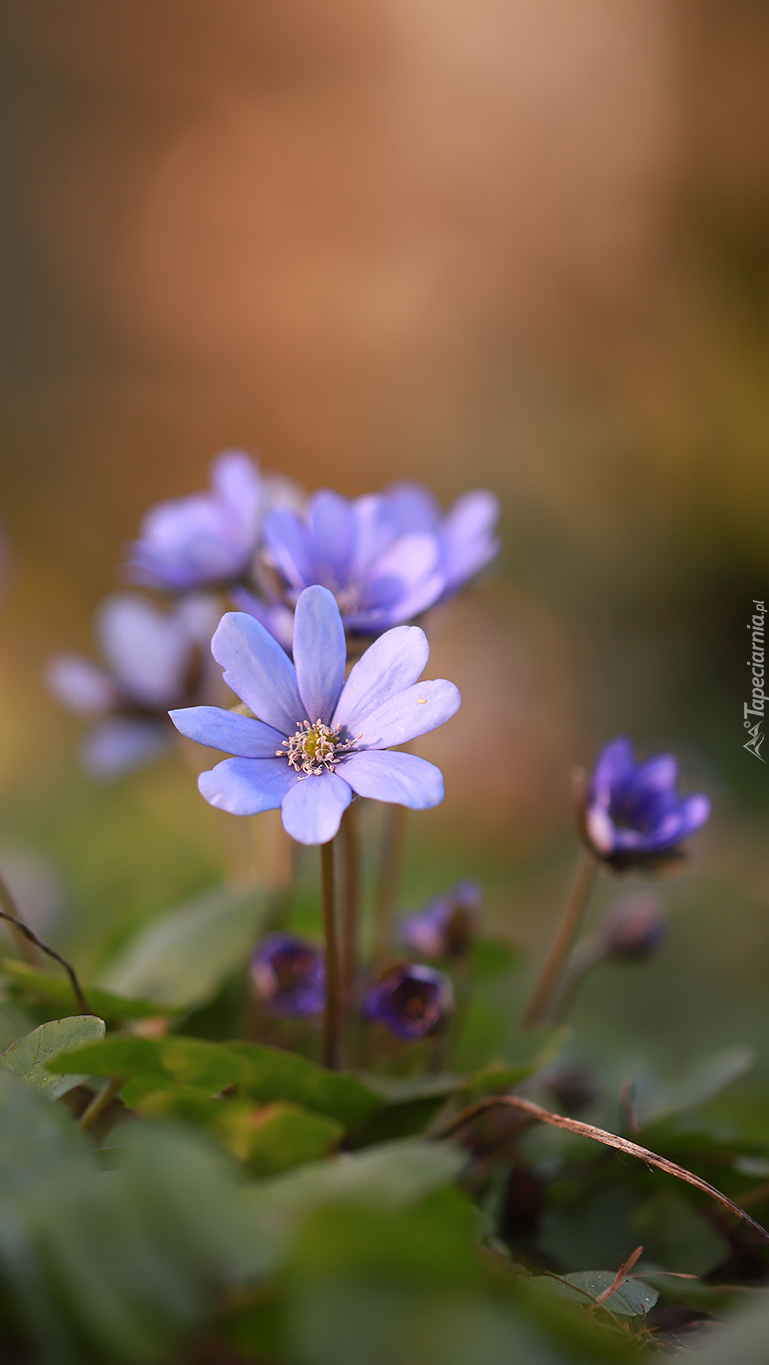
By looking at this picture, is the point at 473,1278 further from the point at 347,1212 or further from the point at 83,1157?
the point at 83,1157

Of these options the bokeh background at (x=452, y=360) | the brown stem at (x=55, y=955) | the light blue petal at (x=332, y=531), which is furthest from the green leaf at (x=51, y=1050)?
the bokeh background at (x=452, y=360)

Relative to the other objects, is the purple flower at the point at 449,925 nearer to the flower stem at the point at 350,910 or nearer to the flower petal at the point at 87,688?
the flower stem at the point at 350,910

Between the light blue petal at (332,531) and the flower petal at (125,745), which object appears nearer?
the light blue petal at (332,531)

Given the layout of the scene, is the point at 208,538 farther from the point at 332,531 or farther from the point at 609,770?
the point at 609,770

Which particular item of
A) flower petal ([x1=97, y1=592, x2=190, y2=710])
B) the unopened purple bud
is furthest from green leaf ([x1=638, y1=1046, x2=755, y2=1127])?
flower petal ([x1=97, y1=592, x2=190, y2=710])

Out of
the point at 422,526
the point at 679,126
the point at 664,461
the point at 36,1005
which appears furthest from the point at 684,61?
the point at 36,1005

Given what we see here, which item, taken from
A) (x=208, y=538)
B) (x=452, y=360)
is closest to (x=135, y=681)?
(x=208, y=538)
